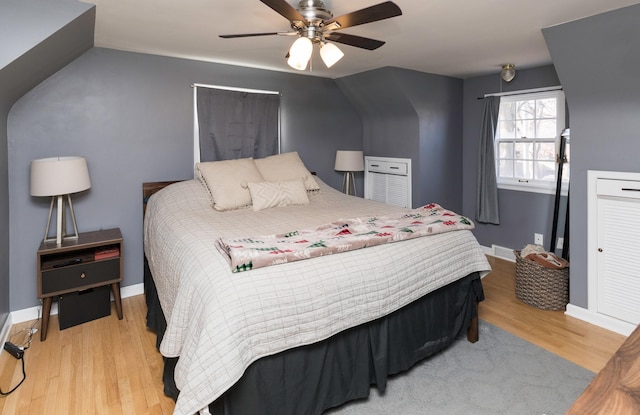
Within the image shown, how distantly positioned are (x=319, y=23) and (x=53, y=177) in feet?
7.12

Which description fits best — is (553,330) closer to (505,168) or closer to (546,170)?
(546,170)

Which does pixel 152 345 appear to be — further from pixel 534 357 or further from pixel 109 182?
pixel 534 357

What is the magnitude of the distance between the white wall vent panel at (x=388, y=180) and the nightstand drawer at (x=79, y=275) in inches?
123

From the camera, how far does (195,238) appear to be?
2133 mm

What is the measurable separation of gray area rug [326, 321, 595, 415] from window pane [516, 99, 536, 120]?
2.65 m

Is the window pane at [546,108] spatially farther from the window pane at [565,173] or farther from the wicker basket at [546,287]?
the wicker basket at [546,287]

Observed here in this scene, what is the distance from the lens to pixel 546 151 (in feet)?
13.1

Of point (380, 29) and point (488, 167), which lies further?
point (488, 167)

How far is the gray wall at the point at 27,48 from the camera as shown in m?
1.95

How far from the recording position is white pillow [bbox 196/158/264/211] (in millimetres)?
3057

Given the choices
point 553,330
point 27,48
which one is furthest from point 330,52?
point 553,330

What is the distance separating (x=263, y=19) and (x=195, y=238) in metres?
1.47

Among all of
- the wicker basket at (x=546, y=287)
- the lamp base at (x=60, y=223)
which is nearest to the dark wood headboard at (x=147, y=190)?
the lamp base at (x=60, y=223)

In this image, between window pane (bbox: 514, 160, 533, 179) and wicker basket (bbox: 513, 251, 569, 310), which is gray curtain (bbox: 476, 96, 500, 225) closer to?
window pane (bbox: 514, 160, 533, 179)
